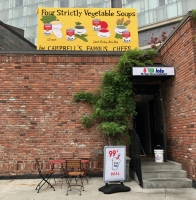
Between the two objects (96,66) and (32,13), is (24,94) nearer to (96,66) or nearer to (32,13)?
(96,66)

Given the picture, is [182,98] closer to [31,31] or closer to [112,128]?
[112,128]

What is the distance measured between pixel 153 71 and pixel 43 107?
3.79 meters

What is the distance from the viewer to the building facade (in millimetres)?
24095

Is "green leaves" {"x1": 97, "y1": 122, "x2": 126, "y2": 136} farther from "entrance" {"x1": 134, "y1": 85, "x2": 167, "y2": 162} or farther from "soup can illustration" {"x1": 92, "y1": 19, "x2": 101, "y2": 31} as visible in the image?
"soup can illustration" {"x1": 92, "y1": 19, "x2": 101, "y2": 31}

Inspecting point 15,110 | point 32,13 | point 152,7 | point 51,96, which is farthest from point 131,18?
point 32,13

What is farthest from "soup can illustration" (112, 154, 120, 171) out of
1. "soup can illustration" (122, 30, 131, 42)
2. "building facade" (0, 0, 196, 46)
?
A: "building facade" (0, 0, 196, 46)

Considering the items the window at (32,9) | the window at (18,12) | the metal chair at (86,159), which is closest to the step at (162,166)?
the metal chair at (86,159)

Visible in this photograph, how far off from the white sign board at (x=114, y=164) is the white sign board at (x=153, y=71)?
2.46 m

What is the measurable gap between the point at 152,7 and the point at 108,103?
76.5ft

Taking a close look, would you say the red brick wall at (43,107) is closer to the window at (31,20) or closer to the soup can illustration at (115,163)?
the soup can illustration at (115,163)

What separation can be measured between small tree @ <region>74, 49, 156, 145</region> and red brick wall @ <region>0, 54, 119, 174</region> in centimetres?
28

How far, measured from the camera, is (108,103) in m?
7.63

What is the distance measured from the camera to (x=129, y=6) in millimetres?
29359

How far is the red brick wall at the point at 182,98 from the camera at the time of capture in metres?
6.21
